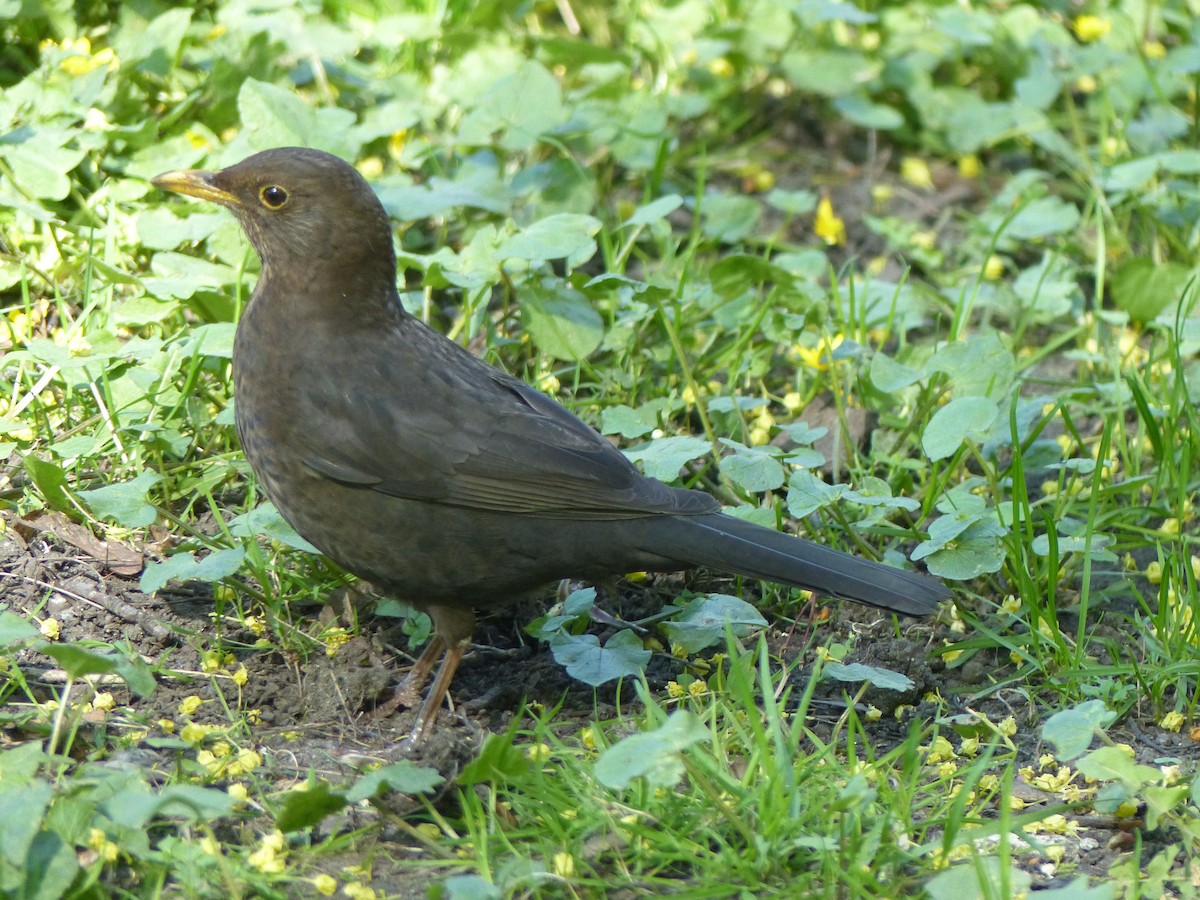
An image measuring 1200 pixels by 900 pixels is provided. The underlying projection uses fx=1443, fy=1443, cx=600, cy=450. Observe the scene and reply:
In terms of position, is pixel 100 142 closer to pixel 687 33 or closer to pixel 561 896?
pixel 687 33

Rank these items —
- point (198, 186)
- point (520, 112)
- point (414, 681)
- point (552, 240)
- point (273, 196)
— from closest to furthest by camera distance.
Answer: point (414, 681) < point (273, 196) < point (198, 186) < point (552, 240) < point (520, 112)

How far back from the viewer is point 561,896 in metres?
3.11

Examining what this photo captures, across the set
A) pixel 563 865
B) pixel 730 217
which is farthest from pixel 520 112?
pixel 563 865

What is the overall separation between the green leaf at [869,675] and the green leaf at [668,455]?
0.77 metres

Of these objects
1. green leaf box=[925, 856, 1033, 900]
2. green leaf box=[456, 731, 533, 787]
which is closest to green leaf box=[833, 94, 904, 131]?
green leaf box=[456, 731, 533, 787]

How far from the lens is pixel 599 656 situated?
4.01 metres

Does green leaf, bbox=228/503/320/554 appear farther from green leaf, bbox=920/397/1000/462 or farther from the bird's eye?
green leaf, bbox=920/397/1000/462

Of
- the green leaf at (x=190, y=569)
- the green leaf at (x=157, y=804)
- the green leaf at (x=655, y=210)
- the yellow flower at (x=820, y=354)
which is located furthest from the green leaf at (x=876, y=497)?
the green leaf at (x=157, y=804)

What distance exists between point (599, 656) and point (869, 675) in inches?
29.1

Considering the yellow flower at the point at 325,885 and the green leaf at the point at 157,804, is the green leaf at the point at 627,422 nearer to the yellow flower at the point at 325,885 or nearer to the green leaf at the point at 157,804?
the yellow flower at the point at 325,885

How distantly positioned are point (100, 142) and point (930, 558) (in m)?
3.37

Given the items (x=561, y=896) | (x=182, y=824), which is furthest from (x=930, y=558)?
(x=182, y=824)

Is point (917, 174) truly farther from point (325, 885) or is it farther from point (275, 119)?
point (325, 885)

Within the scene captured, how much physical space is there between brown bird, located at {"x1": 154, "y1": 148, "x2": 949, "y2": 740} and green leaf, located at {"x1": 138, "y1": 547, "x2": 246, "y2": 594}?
0.20 m
